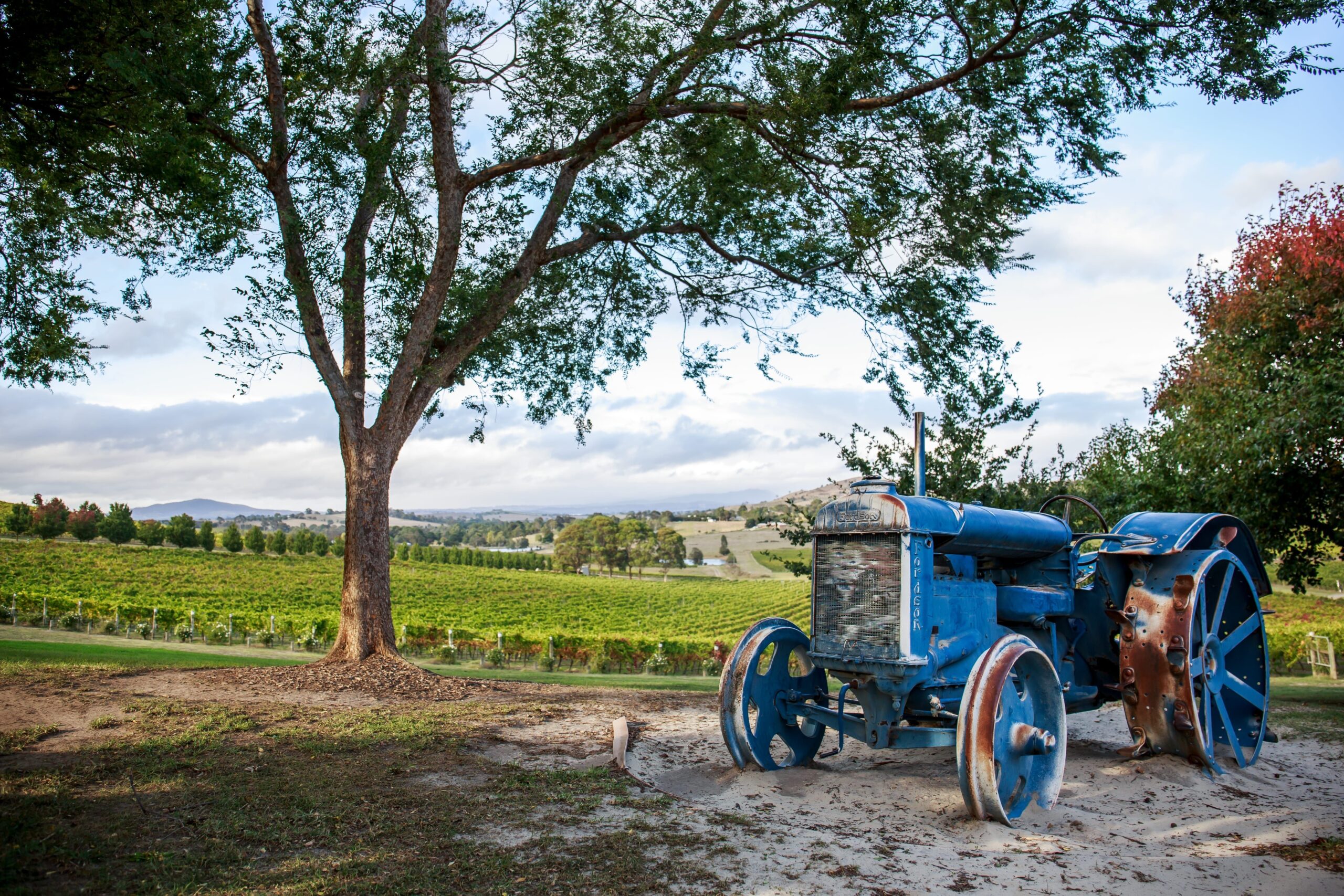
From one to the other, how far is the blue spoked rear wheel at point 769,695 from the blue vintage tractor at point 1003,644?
14mm

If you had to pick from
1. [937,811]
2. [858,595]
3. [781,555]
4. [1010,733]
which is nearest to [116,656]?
[858,595]

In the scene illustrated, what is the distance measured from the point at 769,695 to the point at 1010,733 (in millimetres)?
1852

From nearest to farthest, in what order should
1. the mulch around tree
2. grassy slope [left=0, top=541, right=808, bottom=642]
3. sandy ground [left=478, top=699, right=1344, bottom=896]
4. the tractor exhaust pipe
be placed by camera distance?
sandy ground [left=478, top=699, right=1344, bottom=896], the tractor exhaust pipe, the mulch around tree, grassy slope [left=0, top=541, right=808, bottom=642]

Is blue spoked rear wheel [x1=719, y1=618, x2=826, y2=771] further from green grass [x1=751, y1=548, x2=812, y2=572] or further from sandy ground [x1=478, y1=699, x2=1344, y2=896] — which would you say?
green grass [x1=751, y1=548, x2=812, y2=572]

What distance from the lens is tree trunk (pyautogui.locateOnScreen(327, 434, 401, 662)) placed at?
36.8ft

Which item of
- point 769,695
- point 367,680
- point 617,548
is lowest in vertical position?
point 617,548

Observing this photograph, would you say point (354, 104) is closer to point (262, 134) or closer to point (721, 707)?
point (262, 134)

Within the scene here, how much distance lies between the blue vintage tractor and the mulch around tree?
4.68m

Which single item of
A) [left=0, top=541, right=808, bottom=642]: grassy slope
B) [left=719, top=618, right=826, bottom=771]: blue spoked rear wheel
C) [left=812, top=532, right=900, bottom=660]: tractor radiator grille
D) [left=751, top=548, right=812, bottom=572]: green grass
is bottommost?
[left=0, top=541, right=808, bottom=642]: grassy slope

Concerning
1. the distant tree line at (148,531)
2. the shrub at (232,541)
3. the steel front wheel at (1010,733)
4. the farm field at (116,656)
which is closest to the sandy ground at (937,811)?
the steel front wheel at (1010,733)

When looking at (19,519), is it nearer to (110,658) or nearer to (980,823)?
(110,658)

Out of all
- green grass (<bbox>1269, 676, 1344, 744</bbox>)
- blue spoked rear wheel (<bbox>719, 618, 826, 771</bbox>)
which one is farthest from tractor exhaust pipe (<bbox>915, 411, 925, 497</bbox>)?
green grass (<bbox>1269, 676, 1344, 744</bbox>)

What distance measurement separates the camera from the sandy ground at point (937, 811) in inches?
173

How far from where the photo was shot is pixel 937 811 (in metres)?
5.67
